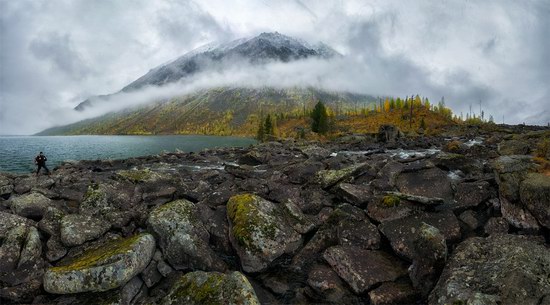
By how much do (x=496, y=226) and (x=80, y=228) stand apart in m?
19.2

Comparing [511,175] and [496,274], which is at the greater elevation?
[511,175]

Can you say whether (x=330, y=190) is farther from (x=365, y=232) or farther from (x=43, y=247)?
(x=43, y=247)

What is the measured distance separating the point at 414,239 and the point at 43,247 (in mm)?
16423

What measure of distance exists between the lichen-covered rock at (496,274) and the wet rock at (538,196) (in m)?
2.07

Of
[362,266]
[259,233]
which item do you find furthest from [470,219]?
[259,233]

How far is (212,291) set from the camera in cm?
1065

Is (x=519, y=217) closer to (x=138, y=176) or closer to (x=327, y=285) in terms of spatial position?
(x=327, y=285)

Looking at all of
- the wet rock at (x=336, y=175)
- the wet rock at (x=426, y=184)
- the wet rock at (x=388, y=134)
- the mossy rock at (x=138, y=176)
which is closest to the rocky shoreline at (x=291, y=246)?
the wet rock at (x=426, y=184)

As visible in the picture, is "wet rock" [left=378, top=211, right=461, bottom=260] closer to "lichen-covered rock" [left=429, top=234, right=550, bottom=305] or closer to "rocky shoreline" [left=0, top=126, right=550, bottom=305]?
"rocky shoreline" [left=0, top=126, right=550, bottom=305]

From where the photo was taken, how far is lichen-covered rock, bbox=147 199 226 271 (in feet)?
44.5

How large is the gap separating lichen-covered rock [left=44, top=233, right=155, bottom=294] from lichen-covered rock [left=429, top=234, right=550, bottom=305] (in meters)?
10.9

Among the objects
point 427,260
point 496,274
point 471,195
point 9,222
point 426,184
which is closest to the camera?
point 496,274

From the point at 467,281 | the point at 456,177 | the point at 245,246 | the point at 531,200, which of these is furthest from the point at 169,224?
the point at 456,177

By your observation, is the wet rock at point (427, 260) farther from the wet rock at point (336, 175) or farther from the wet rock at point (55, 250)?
the wet rock at point (55, 250)
